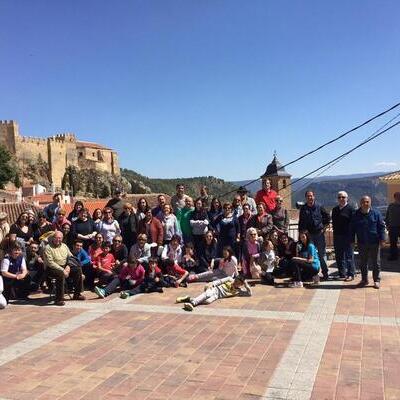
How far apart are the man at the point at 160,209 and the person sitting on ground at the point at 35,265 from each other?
2377mm

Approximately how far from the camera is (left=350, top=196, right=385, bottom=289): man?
818 centimetres

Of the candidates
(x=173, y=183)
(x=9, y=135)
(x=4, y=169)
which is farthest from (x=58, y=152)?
(x=173, y=183)

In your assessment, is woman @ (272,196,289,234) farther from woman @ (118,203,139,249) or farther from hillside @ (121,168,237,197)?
hillside @ (121,168,237,197)

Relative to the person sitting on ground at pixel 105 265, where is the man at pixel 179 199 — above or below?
above

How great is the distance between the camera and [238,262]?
9625mm

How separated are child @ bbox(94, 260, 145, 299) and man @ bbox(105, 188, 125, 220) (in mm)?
1546

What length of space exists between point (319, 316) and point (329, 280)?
249 centimetres

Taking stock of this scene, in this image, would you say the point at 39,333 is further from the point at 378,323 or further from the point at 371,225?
the point at 371,225

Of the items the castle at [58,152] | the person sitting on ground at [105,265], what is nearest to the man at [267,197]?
the person sitting on ground at [105,265]

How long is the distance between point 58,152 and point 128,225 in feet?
237

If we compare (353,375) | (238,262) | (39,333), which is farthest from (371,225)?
(39,333)

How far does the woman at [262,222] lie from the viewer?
9.30 m

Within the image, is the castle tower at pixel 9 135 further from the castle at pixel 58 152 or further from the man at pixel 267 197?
the man at pixel 267 197

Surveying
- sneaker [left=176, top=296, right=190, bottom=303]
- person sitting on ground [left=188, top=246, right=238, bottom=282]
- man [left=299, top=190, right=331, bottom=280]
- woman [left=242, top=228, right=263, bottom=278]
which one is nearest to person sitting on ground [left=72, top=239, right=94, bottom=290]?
person sitting on ground [left=188, top=246, right=238, bottom=282]
